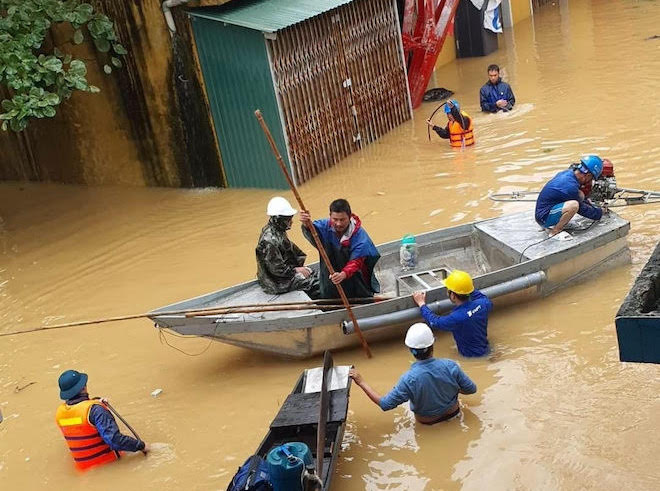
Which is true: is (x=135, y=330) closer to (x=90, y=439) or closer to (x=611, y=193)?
(x=90, y=439)

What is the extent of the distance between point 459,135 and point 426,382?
23.3 feet

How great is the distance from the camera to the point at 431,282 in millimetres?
8375

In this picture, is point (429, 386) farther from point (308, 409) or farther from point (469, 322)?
point (469, 322)

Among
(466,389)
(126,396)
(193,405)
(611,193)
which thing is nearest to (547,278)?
(611,193)

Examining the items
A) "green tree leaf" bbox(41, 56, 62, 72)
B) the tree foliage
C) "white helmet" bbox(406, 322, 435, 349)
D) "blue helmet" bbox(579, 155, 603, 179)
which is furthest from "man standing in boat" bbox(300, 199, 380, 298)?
"green tree leaf" bbox(41, 56, 62, 72)

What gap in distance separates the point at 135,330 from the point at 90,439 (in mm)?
2621

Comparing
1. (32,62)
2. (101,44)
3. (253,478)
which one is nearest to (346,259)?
(253,478)

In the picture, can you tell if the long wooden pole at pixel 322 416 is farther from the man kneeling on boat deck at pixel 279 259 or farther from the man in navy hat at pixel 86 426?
the man in navy hat at pixel 86 426

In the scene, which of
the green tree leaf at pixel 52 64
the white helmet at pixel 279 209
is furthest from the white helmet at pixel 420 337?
the green tree leaf at pixel 52 64

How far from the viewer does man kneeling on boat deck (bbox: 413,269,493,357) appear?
728 cm

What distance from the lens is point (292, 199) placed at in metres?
12.0

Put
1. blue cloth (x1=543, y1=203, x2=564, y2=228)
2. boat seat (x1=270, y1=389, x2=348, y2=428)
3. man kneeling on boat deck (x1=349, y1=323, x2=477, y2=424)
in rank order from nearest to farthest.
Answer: boat seat (x1=270, y1=389, x2=348, y2=428)
man kneeling on boat deck (x1=349, y1=323, x2=477, y2=424)
blue cloth (x1=543, y1=203, x2=564, y2=228)

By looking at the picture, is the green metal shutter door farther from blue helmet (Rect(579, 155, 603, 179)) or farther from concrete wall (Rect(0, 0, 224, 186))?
blue helmet (Rect(579, 155, 603, 179))

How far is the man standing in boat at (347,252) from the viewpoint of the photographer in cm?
770
